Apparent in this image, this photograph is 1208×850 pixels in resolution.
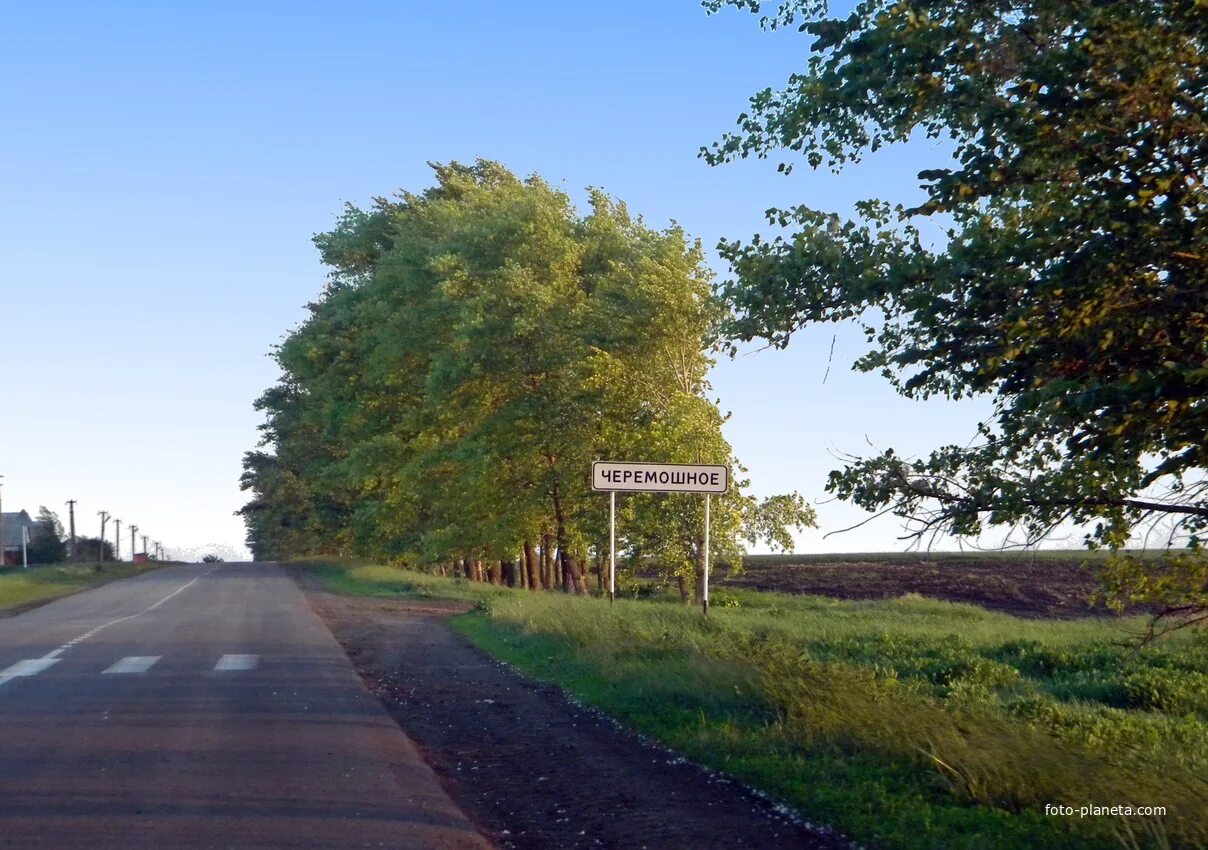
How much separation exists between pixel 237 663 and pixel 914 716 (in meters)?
11.1

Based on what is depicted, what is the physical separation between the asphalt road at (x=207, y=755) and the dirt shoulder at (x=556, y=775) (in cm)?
36

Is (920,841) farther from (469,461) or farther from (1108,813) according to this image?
(469,461)

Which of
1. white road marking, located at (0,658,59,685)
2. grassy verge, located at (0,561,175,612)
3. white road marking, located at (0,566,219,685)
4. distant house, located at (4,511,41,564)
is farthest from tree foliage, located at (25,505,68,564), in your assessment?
white road marking, located at (0,658,59,685)

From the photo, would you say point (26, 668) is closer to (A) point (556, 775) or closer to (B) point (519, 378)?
(A) point (556, 775)

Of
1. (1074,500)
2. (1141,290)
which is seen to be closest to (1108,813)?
(1074,500)

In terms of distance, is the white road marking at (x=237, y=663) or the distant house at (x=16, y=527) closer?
the white road marking at (x=237, y=663)

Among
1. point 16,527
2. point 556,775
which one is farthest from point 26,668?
point 16,527

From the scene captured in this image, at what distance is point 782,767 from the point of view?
8891 mm

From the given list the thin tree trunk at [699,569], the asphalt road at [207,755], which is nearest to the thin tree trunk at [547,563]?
the thin tree trunk at [699,569]

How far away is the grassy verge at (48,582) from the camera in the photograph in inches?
1674

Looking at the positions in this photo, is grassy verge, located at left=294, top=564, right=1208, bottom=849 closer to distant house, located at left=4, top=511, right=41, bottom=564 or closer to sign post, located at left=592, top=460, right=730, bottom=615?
sign post, located at left=592, top=460, right=730, bottom=615

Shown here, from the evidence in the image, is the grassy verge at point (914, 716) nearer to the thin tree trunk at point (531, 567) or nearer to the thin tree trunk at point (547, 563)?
the thin tree trunk at point (547, 563)

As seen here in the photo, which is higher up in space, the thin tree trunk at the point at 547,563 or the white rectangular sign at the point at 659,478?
the white rectangular sign at the point at 659,478

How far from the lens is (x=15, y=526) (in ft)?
454
